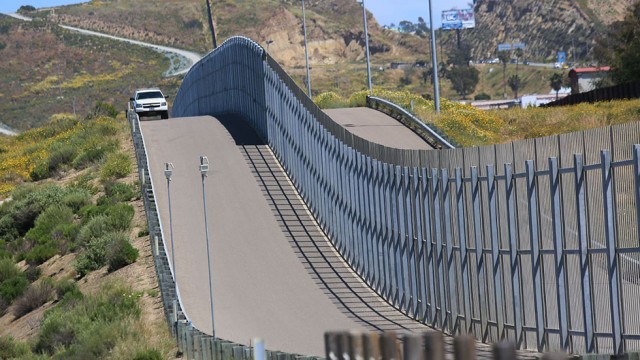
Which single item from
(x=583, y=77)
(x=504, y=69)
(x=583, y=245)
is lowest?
(x=583, y=245)

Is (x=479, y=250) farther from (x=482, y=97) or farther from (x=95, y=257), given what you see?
(x=482, y=97)

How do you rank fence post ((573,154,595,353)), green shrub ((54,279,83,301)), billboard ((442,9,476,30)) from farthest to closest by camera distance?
1. billboard ((442,9,476,30))
2. green shrub ((54,279,83,301))
3. fence post ((573,154,595,353))

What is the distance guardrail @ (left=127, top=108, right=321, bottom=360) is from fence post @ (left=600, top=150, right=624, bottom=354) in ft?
14.7

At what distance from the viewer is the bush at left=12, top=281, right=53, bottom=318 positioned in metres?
34.3

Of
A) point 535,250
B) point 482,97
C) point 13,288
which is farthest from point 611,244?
point 482,97

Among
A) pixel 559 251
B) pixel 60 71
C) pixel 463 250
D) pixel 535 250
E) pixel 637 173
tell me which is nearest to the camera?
pixel 637 173

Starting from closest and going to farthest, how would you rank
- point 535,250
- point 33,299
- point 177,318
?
point 535,250, point 177,318, point 33,299

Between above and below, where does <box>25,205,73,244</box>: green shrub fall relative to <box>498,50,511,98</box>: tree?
below

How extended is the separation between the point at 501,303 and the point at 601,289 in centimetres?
341

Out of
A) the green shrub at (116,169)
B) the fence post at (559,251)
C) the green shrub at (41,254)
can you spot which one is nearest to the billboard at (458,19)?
the green shrub at (116,169)

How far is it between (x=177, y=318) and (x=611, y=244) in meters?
11.2

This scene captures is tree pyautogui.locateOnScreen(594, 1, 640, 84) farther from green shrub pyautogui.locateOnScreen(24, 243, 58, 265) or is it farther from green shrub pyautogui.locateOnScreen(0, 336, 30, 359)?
green shrub pyautogui.locateOnScreen(0, 336, 30, 359)

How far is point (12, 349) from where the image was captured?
29.4m

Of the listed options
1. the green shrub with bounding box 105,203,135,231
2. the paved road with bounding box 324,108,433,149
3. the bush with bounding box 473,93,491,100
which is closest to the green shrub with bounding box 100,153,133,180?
the green shrub with bounding box 105,203,135,231
